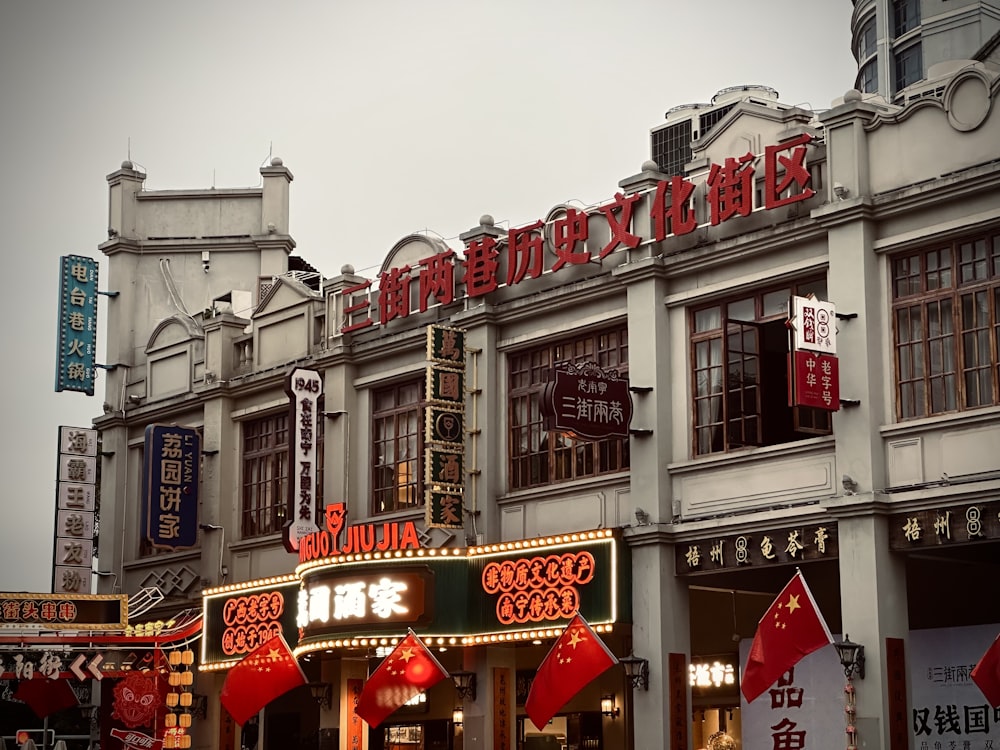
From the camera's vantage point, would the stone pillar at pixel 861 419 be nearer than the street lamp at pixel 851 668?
No

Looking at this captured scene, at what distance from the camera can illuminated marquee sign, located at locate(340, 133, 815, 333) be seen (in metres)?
25.0

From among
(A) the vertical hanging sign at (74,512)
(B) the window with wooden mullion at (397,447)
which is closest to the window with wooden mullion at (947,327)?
(B) the window with wooden mullion at (397,447)

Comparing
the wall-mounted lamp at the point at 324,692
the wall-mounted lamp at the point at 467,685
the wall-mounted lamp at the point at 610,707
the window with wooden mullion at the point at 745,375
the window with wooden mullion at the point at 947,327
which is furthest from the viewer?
the wall-mounted lamp at the point at 324,692

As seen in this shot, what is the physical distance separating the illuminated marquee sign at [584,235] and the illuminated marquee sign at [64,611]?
7.83 m

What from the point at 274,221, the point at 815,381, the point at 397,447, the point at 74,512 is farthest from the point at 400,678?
the point at 274,221

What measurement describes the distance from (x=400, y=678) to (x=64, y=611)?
9.71m

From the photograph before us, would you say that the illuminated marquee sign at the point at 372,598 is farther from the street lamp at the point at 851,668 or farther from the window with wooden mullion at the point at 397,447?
the street lamp at the point at 851,668

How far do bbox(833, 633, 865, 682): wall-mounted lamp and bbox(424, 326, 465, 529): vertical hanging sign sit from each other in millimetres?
8346

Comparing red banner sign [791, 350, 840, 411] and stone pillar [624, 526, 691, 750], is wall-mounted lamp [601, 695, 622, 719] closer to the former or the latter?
stone pillar [624, 526, 691, 750]

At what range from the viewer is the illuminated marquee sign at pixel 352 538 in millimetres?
28234

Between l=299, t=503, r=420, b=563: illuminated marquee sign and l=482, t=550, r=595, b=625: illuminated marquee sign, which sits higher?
l=299, t=503, r=420, b=563: illuminated marquee sign

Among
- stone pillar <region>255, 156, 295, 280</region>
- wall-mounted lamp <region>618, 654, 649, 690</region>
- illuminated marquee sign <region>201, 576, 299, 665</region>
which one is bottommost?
wall-mounted lamp <region>618, 654, 649, 690</region>

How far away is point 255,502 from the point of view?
35.1 metres

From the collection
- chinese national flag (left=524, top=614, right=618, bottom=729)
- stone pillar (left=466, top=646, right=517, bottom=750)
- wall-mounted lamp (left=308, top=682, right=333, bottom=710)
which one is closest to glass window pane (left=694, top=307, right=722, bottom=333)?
chinese national flag (left=524, top=614, right=618, bottom=729)
